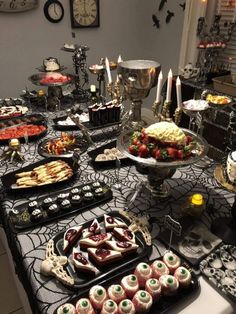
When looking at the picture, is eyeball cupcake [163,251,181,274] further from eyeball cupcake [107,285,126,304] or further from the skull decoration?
the skull decoration

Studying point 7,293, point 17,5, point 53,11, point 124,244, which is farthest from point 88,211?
point 53,11

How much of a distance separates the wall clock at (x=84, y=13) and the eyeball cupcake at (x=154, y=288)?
297cm

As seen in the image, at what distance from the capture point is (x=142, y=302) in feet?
2.60

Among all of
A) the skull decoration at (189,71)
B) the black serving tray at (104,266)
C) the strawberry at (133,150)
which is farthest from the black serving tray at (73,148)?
the skull decoration at (189,71)

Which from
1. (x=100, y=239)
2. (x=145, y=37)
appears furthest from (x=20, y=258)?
(x=145, y=37)

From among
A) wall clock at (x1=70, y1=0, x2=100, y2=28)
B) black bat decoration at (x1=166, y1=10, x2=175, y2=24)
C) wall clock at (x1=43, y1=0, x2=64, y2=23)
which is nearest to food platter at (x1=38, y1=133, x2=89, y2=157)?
wall clock at (x1=43, y1=0, x2=64, y2=23)

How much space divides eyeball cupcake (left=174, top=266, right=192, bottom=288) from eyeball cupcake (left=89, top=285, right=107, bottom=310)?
235 millimetres

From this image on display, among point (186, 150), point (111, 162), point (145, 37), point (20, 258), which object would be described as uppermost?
point (145, 37)

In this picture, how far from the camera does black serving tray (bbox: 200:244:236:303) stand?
87cm

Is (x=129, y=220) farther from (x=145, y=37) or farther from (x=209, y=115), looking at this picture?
(x=145, y=37)

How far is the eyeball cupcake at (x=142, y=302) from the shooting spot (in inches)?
31.1

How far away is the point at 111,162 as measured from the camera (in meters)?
1.53

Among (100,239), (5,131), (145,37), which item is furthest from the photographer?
(145,37)

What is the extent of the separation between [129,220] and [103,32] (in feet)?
9.36
